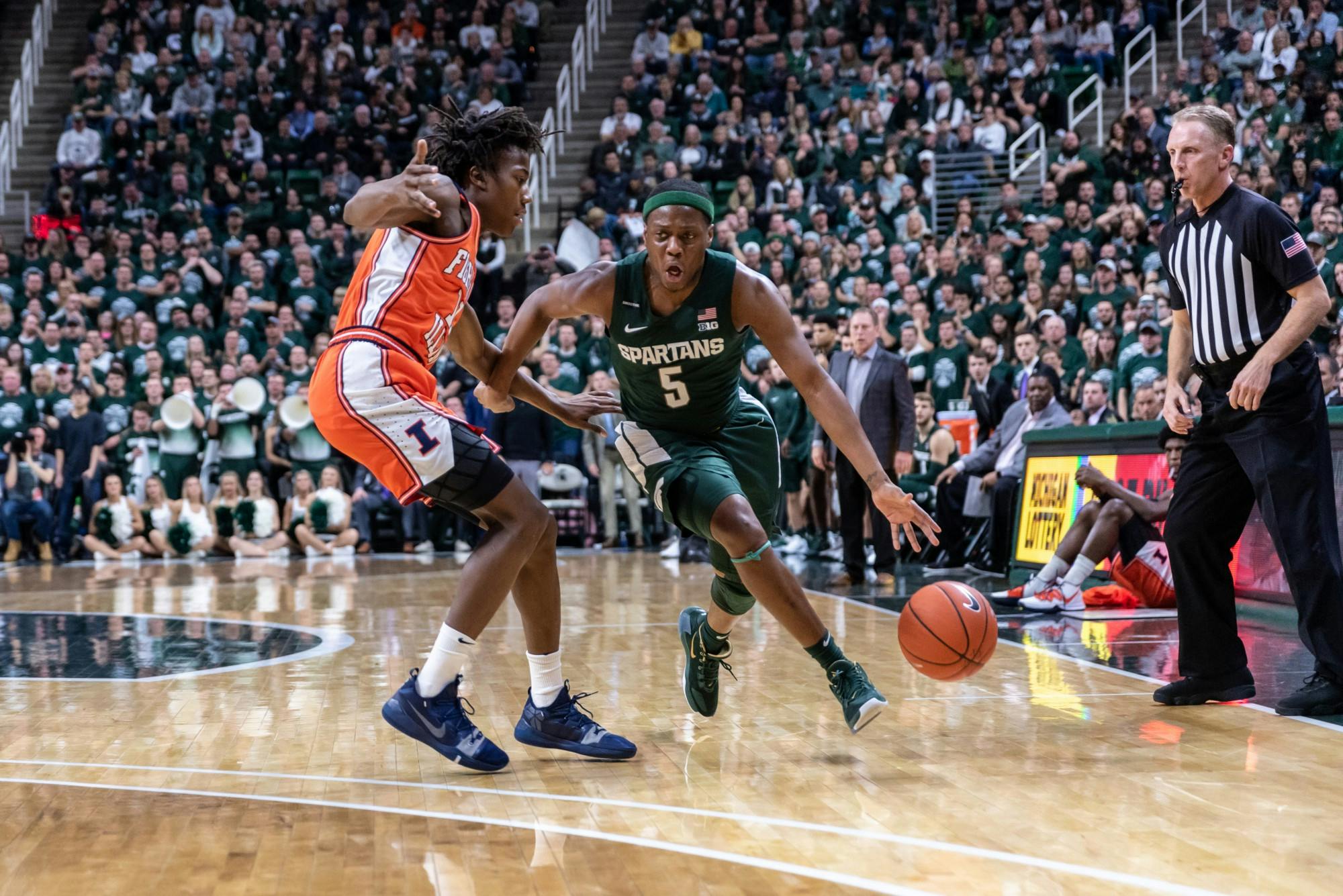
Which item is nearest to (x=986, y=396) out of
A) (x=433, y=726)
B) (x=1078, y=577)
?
(x=1078, y=577)

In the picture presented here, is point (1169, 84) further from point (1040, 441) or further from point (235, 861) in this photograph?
point (235, 861)

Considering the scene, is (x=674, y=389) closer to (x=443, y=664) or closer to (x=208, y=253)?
(x=443, y=664)

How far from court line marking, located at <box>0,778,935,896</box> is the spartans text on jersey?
1.74 metres

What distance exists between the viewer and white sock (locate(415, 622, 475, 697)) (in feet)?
14.1

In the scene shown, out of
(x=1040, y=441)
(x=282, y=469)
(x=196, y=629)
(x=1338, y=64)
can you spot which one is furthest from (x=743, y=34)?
(x=196, y=629)

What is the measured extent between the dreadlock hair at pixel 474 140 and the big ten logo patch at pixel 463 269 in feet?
0.98

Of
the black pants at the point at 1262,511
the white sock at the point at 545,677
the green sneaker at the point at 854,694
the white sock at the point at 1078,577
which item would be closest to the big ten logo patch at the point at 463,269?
the white sock at the point at 545,677

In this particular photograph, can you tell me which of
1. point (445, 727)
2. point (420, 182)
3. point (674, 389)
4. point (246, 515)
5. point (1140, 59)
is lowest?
point (445, 727)

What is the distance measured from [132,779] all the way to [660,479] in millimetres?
1897

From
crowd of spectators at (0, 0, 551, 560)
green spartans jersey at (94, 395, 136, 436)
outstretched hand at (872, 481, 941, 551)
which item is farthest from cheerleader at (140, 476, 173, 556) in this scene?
outstretched hand at (872, 481, 941, 551)

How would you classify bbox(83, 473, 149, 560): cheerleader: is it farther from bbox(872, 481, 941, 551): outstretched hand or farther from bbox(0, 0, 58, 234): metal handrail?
bbox(872, 481, 941, 551): outstretched hand

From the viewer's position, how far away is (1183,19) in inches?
749

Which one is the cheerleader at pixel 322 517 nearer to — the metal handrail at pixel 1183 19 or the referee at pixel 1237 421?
the referee at pixel 1237 421

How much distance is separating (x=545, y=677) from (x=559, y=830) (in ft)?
3.31
